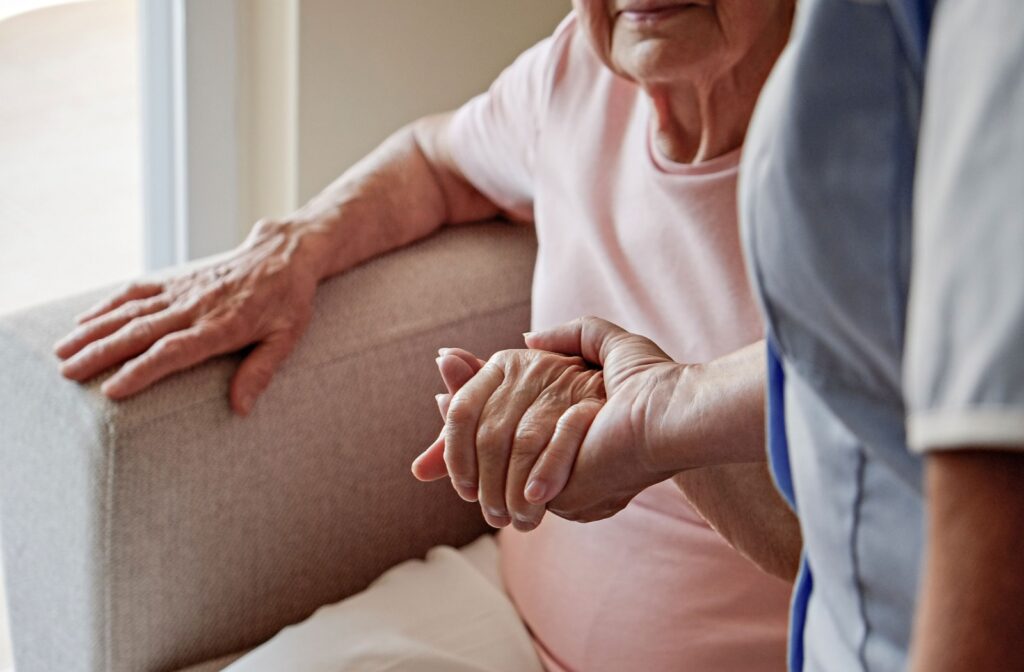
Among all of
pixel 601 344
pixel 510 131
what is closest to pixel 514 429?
pixel 601 344

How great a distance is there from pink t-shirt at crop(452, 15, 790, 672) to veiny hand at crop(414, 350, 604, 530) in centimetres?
33

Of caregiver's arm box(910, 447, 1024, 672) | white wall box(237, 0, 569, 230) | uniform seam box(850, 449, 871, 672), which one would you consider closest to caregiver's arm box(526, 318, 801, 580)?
uniform seam box(850, 449, 871, 672)

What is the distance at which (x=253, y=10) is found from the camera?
1.84 meters

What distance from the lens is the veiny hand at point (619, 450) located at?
2.62 ft

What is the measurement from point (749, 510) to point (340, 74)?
113 centimetres

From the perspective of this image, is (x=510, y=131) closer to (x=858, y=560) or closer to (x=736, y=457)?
(x=736, y=457)

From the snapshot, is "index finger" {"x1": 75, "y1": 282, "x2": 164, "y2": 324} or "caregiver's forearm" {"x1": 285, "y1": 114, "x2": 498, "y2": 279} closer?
"index finger" {"x1": 75, "y1": 282, "x2": 164, "y2": 324}

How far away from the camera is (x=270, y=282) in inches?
53.4

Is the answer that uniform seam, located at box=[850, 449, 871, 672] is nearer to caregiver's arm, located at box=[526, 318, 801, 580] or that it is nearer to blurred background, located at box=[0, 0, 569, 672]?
caregiver's arm, located at box=[526, 318, 801, 580]

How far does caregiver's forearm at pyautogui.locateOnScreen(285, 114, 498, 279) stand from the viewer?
57.0 inches

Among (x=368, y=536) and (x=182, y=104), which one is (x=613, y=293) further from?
(x=182, y=104)

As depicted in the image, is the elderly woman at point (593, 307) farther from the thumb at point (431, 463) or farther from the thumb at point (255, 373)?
the thumb at point (431, 463)

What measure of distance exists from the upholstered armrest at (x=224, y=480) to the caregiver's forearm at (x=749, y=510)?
0.52 metres

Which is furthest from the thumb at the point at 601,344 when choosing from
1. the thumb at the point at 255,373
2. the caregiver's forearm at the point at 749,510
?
the thumb at the point at 255,373
